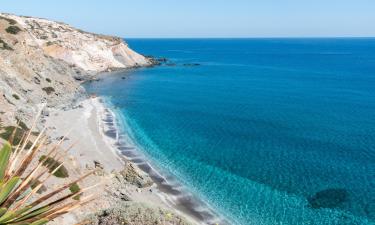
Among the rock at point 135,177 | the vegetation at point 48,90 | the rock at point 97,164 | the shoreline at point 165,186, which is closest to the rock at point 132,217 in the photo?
the shoreline at point 165,186

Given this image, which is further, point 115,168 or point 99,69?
point 99,69

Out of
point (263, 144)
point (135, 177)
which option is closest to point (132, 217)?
point (135, 177)

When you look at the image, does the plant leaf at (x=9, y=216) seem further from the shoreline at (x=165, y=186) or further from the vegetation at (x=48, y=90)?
the vegetation at (x=48, y=90)

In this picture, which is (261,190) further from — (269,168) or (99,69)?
(99,69)

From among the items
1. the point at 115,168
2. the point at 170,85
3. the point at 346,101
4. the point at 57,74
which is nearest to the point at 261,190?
the point at 115,168

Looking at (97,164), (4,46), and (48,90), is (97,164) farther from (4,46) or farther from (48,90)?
(4,46)
